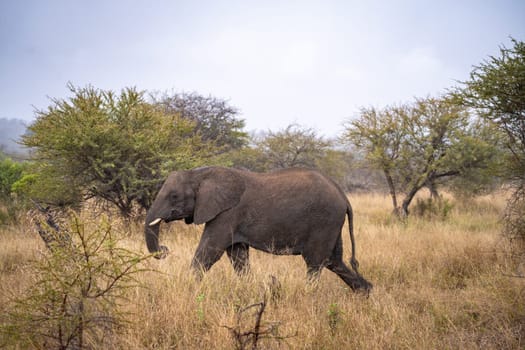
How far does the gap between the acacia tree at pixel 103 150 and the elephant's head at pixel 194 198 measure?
2.99 meters

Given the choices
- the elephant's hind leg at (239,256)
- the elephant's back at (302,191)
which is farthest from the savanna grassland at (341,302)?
the elephant's back at (302,191)

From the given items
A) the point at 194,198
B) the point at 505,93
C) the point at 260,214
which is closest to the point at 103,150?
the point at 194,198

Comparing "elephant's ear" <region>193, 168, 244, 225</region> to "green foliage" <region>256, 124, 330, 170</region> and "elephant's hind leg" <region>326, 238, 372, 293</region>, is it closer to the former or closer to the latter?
"elephant's hind leg" <region>326, 238, 372, 293</region>

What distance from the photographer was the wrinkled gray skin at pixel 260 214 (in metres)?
4.84

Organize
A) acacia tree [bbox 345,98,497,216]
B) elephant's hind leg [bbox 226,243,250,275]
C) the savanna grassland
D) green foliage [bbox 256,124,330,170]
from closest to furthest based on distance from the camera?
the savanna grassland
elephant's hind leg [bbox 226,243,250,275]
acacia tree [bbox 345,98,497,216]
green foliage [bbox 256,124,330,170]

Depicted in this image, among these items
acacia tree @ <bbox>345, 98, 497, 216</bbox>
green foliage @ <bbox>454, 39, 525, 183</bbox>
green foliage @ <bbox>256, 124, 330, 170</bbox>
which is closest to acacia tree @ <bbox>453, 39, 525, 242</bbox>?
green foliage @ <bbox>454, 39, 525, 183</bbox>

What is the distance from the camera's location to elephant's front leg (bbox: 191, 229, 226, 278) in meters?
4.63

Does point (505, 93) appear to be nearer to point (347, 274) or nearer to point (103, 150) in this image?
point (347, 274)

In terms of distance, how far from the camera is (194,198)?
506 centimetres

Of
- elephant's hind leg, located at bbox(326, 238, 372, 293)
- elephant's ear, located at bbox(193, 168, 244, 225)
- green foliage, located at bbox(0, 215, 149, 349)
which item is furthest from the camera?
elephant's hind leg, located at bbox(326, 238, 372, 293)

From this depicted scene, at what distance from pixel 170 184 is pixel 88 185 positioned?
4.13 metres

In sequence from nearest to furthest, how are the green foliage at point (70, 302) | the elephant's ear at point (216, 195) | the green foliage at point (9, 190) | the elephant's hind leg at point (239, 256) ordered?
the green foliage at point (70, 302) → the elephant's ear at point (216, 195) → the elephant's hind leg at point (239, 256) → the green foliage at point (9, 190)

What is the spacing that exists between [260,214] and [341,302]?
1501 millimetres

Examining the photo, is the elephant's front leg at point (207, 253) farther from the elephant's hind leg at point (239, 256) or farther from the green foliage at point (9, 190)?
the green foliage at point (9, 190)
